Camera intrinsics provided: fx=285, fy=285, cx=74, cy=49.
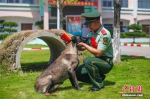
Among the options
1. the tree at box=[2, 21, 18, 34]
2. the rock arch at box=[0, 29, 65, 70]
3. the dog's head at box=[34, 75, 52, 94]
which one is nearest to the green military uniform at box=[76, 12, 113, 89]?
the dog's head at box=[34, 75, 52, 94]

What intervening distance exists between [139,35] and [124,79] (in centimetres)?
2668

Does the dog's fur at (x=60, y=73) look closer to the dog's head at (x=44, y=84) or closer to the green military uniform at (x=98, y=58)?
the dog's head at (x=44, y=84)

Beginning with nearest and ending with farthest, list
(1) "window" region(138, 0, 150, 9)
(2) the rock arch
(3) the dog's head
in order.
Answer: (3) the dog's head → (2) the rock arch → (1) "window" region(138, 0, 150, 9)

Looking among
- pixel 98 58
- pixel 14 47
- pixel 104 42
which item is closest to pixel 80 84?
pixel 98 58

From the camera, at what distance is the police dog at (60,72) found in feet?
17.7

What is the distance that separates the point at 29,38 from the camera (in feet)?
26.6

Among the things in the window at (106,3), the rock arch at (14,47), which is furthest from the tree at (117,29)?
the window at (106,3)

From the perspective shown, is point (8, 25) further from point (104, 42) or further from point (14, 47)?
point (104, 42)

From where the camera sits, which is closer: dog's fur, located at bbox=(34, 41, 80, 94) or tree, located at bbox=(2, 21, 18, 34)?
dog's fur, located at bbox=(34, 41, 80, 94)

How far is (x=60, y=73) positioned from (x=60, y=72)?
0.06ft

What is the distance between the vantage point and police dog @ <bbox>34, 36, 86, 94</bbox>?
5398mm

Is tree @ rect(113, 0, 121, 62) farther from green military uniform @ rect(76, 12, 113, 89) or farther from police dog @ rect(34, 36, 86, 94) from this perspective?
police dog @ rect(34, 36, 86, 94)

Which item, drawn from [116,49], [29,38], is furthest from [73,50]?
[116,49]

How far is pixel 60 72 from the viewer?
18.0 feet
